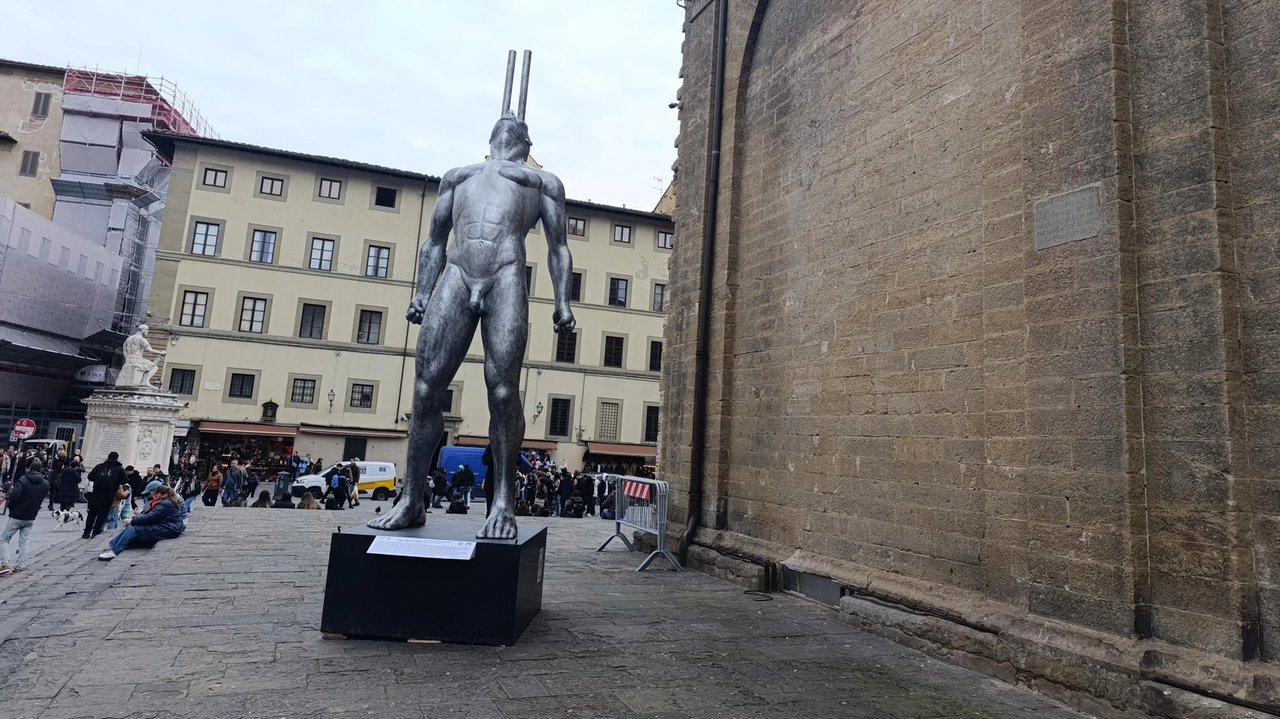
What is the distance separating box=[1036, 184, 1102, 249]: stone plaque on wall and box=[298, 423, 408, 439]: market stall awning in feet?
87.6

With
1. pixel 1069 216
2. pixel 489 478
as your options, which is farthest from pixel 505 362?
pixel 1069 216

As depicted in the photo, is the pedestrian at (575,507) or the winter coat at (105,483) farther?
the pedestrian at (575,507)

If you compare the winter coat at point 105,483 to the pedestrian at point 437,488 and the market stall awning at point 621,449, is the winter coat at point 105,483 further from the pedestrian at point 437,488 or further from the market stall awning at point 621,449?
the market stall awning at point 621,449

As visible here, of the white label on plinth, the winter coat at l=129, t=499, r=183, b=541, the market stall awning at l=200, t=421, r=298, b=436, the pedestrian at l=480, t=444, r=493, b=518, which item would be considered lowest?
the winter coat at l=129, t=499, r=183, b=541

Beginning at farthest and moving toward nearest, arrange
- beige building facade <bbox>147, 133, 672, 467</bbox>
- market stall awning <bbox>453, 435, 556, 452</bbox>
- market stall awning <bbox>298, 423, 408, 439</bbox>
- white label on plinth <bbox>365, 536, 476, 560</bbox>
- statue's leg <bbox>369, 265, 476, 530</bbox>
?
market stall awning <bbox>453, 435, 556, 452</bbox>
market stall awning <bbox>298, 423, 408, 439</bbox>
beige building facade <bbox>147, 133, 672, 467</bbox>
statue's leg <bbox>369, 265, 476, 530</bbox>
white label on plinth <bbox>365, 536, 476, 560</bbox>

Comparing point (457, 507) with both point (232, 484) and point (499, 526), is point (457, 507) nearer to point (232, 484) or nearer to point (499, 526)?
point (232, 484)

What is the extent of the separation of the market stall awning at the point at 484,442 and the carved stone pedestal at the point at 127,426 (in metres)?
12.0

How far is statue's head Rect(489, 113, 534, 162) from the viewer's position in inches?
231

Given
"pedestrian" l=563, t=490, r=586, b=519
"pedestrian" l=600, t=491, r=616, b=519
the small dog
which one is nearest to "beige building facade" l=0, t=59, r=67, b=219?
Answer: the small dog

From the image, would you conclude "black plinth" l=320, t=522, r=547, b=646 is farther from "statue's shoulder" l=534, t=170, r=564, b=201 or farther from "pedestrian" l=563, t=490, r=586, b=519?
"pedestrian" l=563, t=490, r=586, b=519

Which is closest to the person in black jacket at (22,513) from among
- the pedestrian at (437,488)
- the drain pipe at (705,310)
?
the drain pipe at (705,310)

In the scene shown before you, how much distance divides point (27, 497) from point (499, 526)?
6959 millimetres

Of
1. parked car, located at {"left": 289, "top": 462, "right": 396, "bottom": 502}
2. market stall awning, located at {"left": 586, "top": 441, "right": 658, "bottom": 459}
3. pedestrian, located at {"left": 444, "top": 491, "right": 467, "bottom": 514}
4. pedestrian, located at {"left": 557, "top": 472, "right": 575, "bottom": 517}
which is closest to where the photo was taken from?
pedestrian, located at {"left": 444, "top": 491, "right": 467, "bottom": 514}

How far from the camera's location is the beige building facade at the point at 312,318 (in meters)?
28.3
